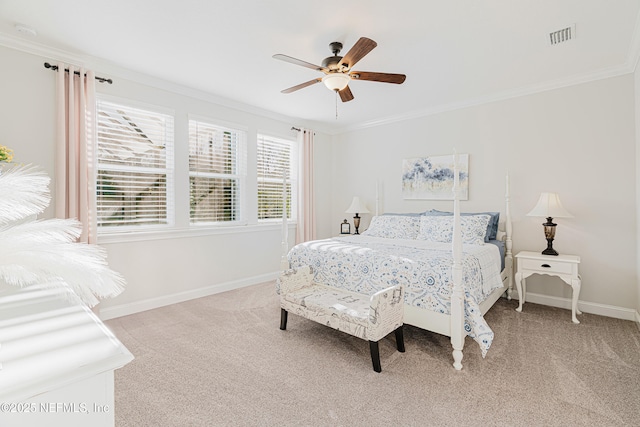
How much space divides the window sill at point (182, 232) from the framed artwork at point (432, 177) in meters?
2.16

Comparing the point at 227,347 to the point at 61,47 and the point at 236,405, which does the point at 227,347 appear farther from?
the point at 61,47

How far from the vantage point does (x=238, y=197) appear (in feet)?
15.2

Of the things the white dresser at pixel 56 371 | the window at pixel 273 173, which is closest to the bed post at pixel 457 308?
the white dresser at pixel 56 371

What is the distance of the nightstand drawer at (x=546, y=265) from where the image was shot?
3259mm

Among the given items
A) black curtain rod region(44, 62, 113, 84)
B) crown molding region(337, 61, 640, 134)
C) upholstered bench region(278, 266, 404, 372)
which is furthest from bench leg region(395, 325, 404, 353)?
black curtain rod region(44, 62, 113, 84)

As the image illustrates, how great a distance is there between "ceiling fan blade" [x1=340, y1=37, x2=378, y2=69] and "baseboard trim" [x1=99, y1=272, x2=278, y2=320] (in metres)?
3.22

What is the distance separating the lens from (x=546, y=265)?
3.37 metres

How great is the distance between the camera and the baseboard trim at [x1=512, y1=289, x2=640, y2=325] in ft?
10.7

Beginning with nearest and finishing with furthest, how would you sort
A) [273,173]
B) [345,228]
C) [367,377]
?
[367,377] → [273,173] → [345,228]

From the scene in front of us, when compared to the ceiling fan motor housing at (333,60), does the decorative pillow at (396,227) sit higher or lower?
lower

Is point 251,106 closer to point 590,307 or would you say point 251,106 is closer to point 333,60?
point 333,60

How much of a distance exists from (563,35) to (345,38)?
182 centimetres

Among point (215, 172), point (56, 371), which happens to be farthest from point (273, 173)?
point (56, 371)

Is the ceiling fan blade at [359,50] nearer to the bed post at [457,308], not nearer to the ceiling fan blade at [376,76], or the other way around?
the ceiling fan blade at [376,76]
